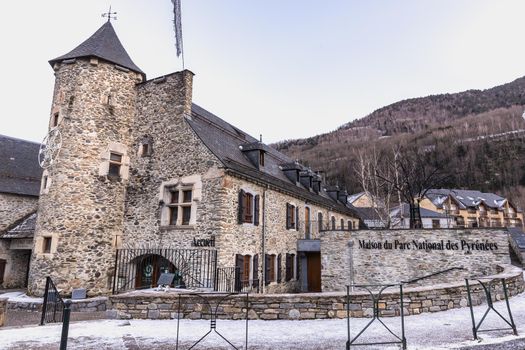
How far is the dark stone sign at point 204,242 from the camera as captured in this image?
1395cm

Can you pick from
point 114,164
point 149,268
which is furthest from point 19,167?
point 149,268

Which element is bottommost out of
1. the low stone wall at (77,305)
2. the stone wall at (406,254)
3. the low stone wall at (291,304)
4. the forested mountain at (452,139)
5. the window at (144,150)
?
the low stone wall at (77,305)

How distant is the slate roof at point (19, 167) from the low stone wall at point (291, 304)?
17.1 m

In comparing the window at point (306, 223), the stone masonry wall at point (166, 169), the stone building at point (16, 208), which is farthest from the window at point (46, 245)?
the window at point (306, 223)

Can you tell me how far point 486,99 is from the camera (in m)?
161

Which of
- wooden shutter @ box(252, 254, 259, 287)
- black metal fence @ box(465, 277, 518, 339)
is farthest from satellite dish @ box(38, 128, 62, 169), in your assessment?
black metal fence @ box(465, 277, 518, 339)

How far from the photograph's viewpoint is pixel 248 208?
52.7 ft

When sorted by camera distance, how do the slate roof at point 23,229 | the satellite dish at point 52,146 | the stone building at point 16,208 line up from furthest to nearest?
the stone building at point 16,208
the slate roof at point 23,229
the satellite dish at point 52,146

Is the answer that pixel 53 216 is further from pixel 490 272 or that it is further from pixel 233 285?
pixel 490 272

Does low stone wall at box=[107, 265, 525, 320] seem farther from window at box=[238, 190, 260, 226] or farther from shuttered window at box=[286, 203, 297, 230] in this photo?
shuttered window at box=[286, 203, 297, 230]

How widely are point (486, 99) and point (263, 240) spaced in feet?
598

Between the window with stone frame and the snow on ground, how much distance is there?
21.6ft

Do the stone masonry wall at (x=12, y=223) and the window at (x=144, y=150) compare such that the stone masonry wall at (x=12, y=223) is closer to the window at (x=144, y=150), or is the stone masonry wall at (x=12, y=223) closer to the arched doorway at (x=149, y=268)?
the arched doorway at (x=149, y=268)

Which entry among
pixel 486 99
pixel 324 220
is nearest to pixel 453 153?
pixel 486 99
